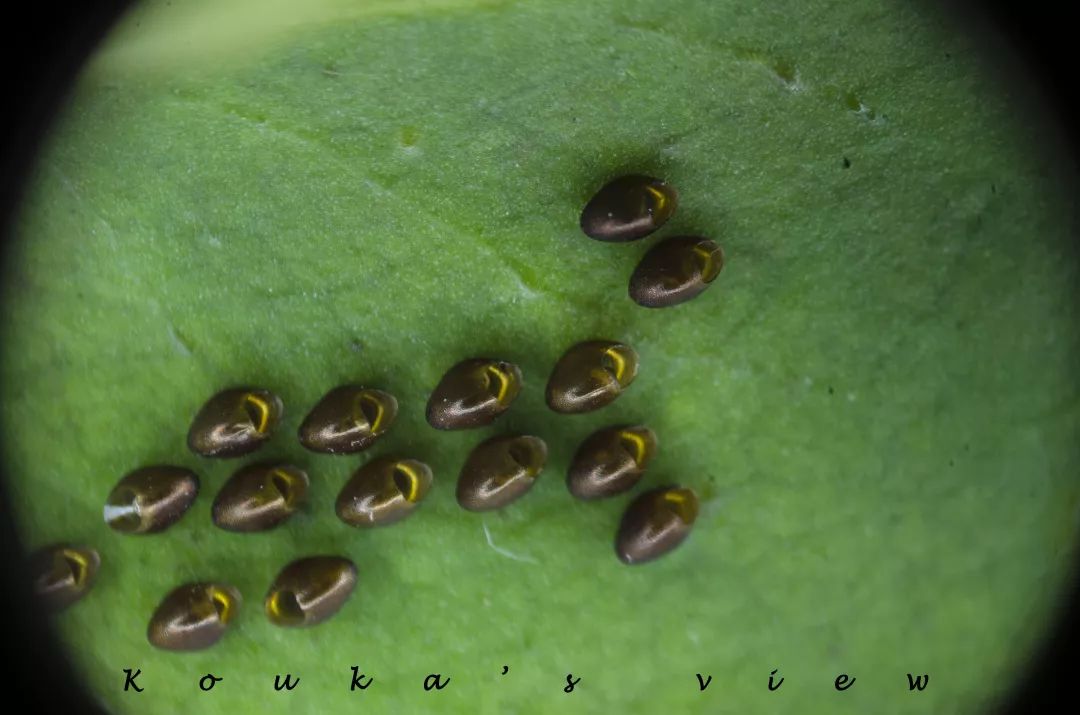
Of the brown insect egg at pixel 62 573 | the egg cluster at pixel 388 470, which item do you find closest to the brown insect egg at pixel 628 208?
the egg cluster at pixel 388 470

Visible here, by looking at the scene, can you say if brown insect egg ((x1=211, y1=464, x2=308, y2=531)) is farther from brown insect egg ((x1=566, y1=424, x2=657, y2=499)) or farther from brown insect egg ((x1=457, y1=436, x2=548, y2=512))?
brown insect egg ((x1=566, y1=424, x2=657, y2=499))

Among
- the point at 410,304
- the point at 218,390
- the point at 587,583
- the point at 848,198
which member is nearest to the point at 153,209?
Result: the point at 218,390

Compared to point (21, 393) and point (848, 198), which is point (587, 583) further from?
point (21, 393)

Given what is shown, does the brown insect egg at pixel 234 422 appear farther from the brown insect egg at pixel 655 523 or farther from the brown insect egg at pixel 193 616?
the brown insect egg at pixel 655 523

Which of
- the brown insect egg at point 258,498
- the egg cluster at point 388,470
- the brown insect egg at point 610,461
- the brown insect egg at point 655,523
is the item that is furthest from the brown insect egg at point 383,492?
the brown insect egg at point 655,523

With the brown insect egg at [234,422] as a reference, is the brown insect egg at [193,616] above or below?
below

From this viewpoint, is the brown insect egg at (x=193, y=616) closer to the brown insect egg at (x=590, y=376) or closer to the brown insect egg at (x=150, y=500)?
the brown insect egg at (x=150, y=500)

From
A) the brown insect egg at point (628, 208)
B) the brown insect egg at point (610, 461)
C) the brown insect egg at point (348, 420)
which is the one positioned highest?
the brown insect egg at point (628, 208)
